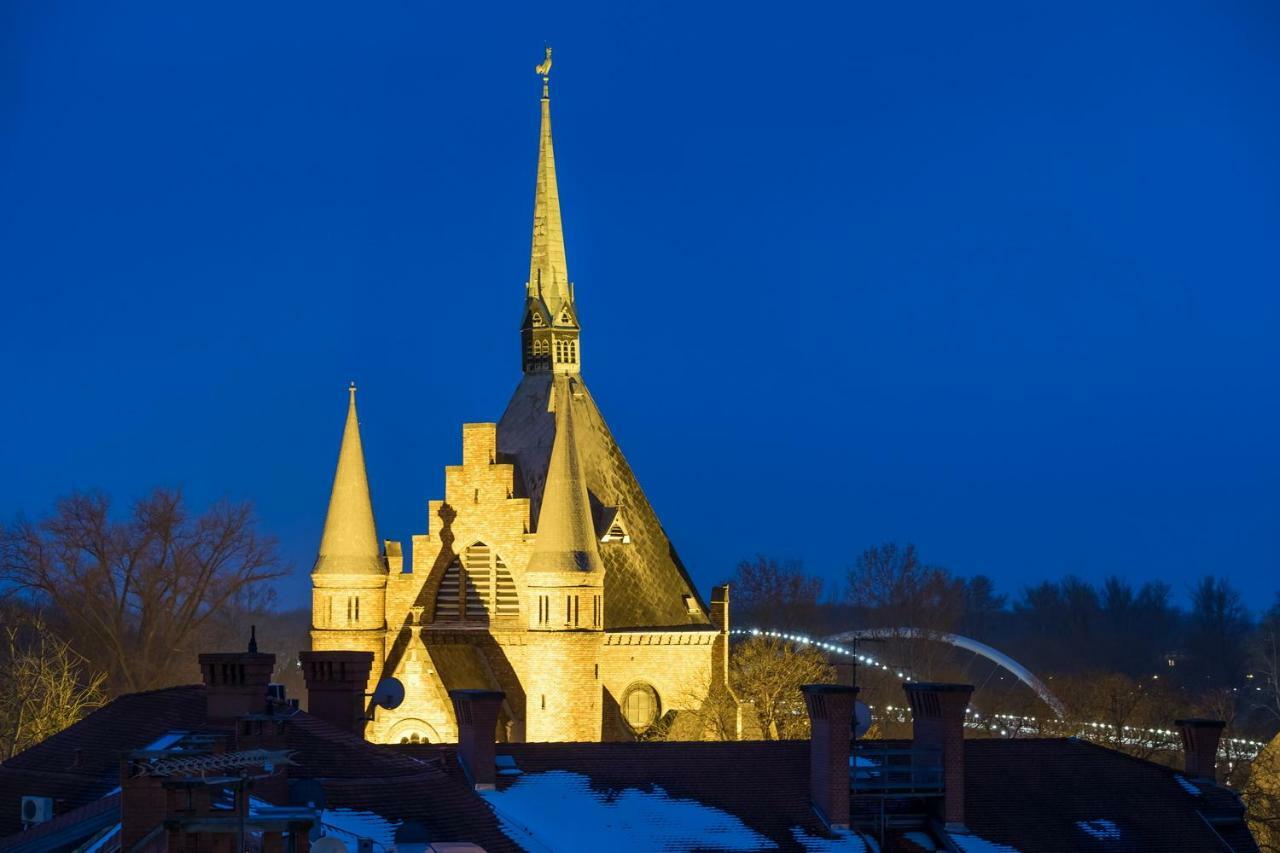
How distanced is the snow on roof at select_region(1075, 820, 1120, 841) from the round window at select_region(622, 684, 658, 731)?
33906 millimetres

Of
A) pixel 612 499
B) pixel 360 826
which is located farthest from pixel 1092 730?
pixel 360 826

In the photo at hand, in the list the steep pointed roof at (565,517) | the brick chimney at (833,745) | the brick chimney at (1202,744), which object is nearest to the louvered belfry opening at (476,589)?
the steep pointed roof at (565,517)

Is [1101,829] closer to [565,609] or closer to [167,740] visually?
[167,740]

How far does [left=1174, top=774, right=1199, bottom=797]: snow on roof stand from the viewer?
43219mm

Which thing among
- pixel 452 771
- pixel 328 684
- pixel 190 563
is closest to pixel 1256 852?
pixel 452 771

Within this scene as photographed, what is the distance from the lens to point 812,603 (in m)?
146

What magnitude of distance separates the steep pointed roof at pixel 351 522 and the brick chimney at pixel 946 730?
110 feet

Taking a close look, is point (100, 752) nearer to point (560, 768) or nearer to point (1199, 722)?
point (560, 768)

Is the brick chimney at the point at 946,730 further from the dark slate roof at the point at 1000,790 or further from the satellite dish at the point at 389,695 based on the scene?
the satellite dish at the point at 389,695

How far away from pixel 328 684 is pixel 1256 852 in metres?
17.0

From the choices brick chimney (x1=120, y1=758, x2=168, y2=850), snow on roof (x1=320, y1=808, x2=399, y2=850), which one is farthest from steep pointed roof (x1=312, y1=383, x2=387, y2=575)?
brick chimney (x1=120, y1=758, x2=168, y2=850)

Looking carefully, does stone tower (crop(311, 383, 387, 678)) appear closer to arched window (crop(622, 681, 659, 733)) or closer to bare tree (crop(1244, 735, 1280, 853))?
arched window (crop(622, 681, 659, 733))

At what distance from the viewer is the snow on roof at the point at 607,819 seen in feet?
126

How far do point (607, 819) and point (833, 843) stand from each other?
3.88 m
